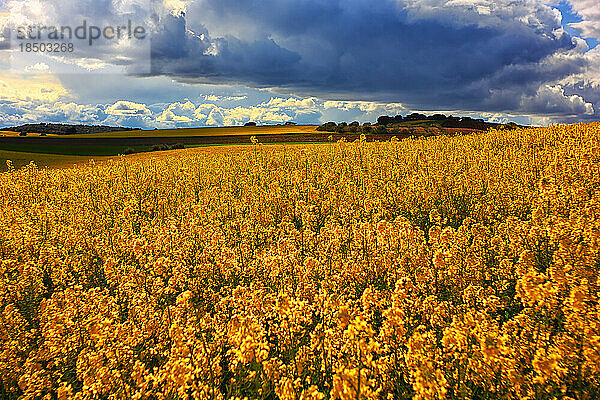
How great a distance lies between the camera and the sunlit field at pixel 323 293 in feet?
9.85

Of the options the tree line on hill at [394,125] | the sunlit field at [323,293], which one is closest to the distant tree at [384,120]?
the tree line on hill at [394,125]

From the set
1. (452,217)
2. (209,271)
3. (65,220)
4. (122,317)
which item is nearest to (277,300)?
(209,271)

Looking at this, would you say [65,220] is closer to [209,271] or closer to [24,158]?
[209,271]

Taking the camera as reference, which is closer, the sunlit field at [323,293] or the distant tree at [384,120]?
the sunlit field at [323,293]

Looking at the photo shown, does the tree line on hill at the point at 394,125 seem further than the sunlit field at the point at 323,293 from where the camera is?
Yes

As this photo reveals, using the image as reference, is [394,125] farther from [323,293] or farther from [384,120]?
[323,293]

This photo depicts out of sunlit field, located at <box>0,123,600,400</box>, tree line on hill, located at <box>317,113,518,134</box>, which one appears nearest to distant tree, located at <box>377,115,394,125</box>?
tree line on hill, located at <box>317,113,518,134</box>

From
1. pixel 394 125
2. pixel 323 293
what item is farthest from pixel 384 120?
pixel 323 293

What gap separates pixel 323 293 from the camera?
3705mm

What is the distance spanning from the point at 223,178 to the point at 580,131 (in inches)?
519

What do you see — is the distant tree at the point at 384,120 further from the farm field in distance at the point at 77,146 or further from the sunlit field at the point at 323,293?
the sunlit field at the point at 323,293

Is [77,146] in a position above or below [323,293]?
above

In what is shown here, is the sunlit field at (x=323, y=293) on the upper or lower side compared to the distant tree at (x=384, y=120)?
lower

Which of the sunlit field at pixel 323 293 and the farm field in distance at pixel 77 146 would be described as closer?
the sunlit field at pixel 323 293
